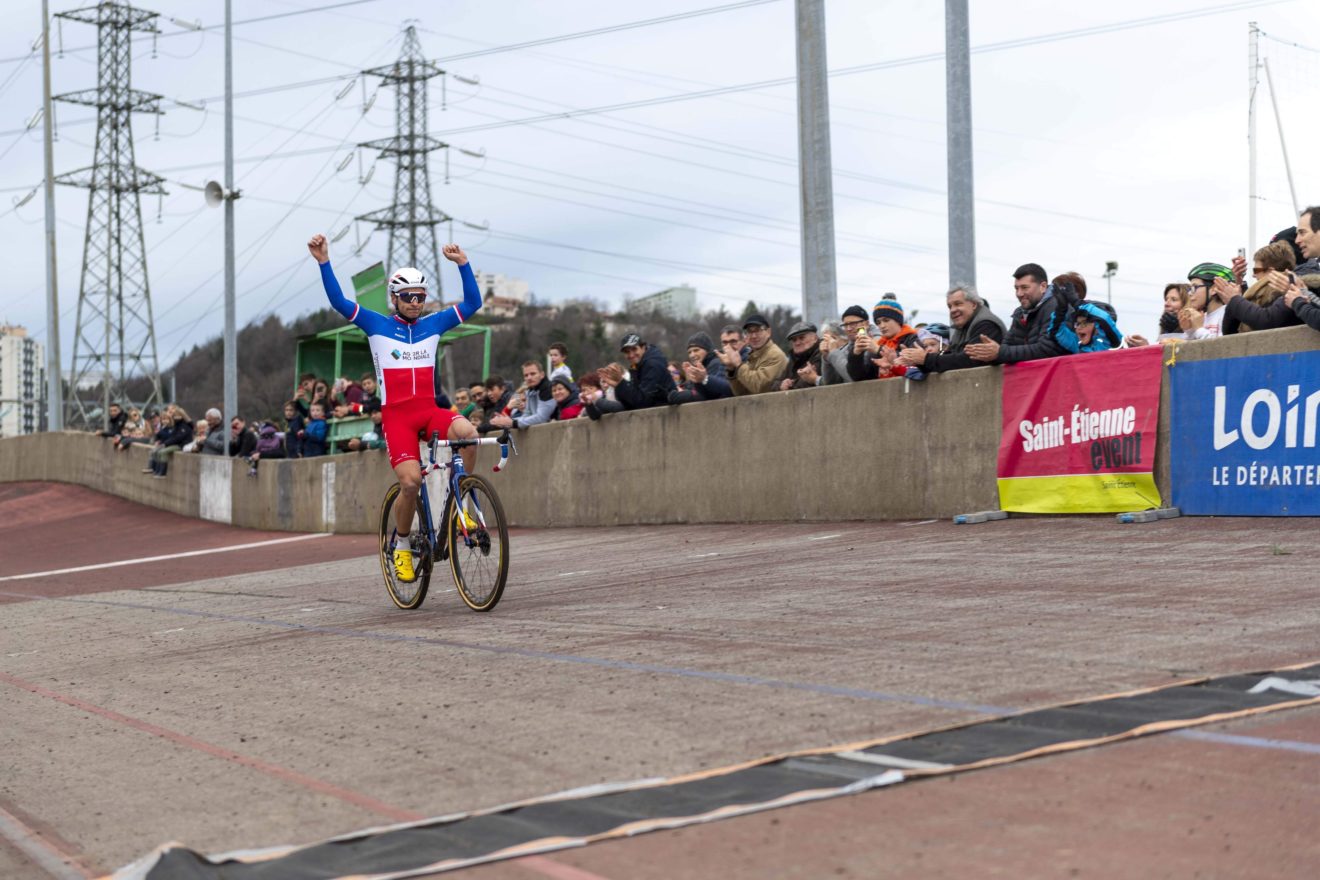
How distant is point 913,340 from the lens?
1469 cm

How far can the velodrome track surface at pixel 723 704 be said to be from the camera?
376cm

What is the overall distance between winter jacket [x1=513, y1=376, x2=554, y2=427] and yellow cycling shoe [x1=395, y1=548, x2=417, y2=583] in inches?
397

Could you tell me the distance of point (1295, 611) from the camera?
688cm

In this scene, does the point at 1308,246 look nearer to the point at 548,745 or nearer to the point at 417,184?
the point at 548,745

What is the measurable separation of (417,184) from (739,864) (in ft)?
190

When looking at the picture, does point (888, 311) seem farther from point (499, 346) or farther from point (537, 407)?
point (499, 346)

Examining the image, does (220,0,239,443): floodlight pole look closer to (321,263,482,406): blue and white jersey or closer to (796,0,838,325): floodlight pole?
(796,0,838,325): floodlight pole

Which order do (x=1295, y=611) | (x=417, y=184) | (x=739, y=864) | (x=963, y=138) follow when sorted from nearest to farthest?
(x=739, y=864), (x=1295, y=611), (x=963, y=138), (x=417, y=184)

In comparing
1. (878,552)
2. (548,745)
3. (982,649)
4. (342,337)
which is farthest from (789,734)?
(342,337)

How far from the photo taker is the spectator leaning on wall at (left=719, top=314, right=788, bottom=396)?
16.7 m

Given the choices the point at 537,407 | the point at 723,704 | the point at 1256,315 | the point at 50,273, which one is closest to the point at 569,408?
the point at 537,407

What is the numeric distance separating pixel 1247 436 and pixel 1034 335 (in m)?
2.42

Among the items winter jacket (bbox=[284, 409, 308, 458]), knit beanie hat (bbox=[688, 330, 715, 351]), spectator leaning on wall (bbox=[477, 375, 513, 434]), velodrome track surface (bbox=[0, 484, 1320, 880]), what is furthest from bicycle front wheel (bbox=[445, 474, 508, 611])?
winter jacket (bbox=[284, 409, 308, 458])

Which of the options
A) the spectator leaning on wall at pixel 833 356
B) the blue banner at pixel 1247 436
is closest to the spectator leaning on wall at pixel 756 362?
the spectator leaning on wall at pixel 833 356
